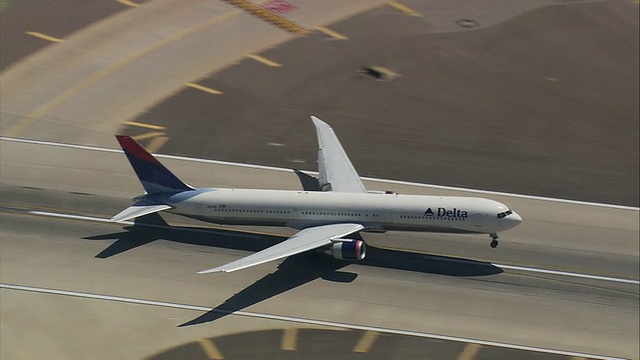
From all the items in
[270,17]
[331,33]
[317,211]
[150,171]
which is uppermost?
[270,17]

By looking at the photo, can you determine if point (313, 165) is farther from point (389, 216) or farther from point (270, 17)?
Result: point (270, 17)

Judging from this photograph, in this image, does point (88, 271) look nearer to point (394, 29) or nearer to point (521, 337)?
point (521, 337)

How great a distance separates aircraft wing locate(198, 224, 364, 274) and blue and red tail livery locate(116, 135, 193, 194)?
25.3ft

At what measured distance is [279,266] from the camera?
209ft

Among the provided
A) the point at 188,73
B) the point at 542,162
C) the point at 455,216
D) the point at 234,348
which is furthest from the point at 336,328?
the point at 188,73

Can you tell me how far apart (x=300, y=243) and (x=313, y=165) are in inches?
484

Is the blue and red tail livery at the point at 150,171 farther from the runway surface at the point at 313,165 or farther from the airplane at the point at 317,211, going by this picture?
the runway surface at the point at 313,165

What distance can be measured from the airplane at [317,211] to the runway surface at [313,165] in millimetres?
2784

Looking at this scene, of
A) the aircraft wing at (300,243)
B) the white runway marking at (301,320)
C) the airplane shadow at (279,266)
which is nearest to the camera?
the white runway marking at (301,320)

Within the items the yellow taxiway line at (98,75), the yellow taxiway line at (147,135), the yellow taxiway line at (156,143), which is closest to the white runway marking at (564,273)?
the yellow taxiway line at (156,143)

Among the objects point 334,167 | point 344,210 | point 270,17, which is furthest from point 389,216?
point 270,17

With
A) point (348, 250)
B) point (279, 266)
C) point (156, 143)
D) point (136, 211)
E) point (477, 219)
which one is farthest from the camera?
point (156, 143)

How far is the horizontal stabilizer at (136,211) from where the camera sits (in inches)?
2452

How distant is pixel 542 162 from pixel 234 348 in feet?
106
